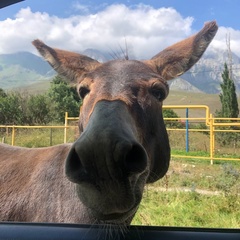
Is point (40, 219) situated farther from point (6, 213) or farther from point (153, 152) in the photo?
point (153, 152)

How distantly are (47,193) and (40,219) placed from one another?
15 centimetres

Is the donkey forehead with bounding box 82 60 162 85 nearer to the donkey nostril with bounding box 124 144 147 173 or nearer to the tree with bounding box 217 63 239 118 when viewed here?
the donkey nostril with bounding box 124 144 147 173

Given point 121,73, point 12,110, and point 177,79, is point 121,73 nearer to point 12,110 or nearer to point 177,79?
point 177,79

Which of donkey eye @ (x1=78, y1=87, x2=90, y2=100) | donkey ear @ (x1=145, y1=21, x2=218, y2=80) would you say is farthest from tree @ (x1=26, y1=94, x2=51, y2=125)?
donkey eye @ (x1=78, y1=87, x2=90, y2=100)

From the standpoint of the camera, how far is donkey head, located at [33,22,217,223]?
102 centimetres

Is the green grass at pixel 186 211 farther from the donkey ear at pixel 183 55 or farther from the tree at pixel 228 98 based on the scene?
the tree at pixel 228 98

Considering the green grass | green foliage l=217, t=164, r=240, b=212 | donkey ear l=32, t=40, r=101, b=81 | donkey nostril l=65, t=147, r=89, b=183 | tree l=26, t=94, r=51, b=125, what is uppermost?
donkey ear l=32, t=40, r=101, b=81

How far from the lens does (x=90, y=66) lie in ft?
7.11

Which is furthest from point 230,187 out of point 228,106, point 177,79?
point 228,106

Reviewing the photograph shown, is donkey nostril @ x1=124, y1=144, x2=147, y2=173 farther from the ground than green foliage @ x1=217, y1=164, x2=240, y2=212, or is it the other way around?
donkey nostril @ x1=124, y1=144, x2=147, y2=173

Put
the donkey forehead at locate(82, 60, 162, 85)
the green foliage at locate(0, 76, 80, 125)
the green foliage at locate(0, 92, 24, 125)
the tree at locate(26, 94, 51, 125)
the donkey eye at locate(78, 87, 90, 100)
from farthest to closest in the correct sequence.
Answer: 1. the green foliage at locate(0, 92, 24, 125)
2. the tree at locate(26, 94, 51, 125)
3. the green foliage at locate(0, 76, 80, 125)
4. the donkey eye at locate(78, 87, 90, 100)
5. the donkey forehead at locate(82, 60, 162, 85)

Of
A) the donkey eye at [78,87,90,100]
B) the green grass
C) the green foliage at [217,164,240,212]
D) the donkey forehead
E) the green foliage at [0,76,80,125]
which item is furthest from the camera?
the green foliage at [0,76,80,125]

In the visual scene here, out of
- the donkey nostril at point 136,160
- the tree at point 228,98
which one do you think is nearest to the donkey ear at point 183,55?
the donkey nostril at point 136,160

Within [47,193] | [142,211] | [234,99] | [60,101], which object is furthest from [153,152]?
[234,99]
